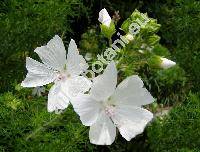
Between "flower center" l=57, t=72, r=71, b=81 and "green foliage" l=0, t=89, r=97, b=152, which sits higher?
"flower center" l=57, t=72, r=71, b=81

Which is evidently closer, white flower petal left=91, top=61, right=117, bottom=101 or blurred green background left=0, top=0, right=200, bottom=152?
white flower petal left=91, top=61, right=117, bottom=101

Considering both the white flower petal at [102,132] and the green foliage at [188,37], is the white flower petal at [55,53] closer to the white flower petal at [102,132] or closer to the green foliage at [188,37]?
the white flower petal at [102,132]

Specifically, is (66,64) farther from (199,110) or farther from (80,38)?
(80,38)

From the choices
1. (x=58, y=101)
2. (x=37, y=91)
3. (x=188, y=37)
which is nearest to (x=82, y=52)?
(x=188, y=37)

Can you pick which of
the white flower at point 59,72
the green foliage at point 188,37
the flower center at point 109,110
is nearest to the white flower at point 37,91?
the white flower at point 59,72

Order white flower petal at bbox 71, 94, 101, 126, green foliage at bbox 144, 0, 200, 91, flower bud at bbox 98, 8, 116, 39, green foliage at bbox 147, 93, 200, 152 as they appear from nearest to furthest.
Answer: white flower petal at bbox 71, 94, 101, 126 < flower bud at bbox 98, 8, 116, 39 < green foliage at bbox 147, 93, 200, 152 < green foliage at bbox 144, 0, 200, 91

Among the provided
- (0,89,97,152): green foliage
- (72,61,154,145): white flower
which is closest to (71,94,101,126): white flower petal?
(72,61,154,145): white flower

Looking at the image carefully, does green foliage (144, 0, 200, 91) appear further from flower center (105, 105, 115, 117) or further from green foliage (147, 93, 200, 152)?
flower center (105, 105, 115, 117)
